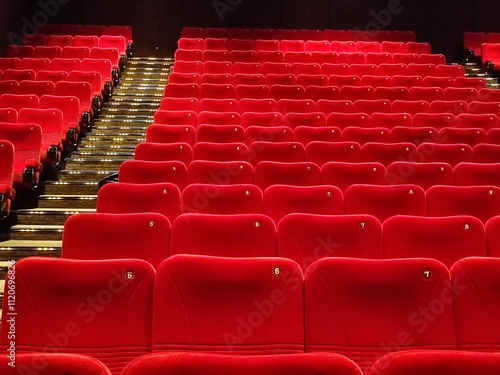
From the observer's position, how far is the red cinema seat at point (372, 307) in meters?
0.80

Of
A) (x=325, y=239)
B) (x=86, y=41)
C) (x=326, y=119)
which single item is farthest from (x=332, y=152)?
(x=86, y=41)

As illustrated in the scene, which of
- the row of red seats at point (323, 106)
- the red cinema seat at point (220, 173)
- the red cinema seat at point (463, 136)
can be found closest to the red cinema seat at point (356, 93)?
the row of red seats at point (323, 106)

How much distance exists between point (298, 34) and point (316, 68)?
1.22 m

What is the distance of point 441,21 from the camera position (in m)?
4.81

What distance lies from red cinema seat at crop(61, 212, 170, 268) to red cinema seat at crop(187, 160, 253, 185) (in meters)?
0.53

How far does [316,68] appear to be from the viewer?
3.48 meters

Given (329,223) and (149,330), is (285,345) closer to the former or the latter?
(149,330)

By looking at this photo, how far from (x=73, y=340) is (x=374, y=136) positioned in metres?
1.65

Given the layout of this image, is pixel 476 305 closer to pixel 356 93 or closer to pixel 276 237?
pixel 276 237

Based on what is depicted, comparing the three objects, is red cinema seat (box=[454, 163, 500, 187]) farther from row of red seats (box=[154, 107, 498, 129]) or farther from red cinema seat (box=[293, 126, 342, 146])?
row of red seats (box=[154, 107, 498, 129])

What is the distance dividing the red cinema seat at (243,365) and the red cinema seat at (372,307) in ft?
0.95

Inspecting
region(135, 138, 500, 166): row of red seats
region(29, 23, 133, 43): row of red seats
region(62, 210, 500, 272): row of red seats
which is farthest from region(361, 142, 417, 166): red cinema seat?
region(29, 23, 133, 43): row of red seats

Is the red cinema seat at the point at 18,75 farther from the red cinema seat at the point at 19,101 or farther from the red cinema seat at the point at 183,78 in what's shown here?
the red cinema seat at the point at 183,78

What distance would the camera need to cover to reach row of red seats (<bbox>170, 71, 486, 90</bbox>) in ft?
10.1
